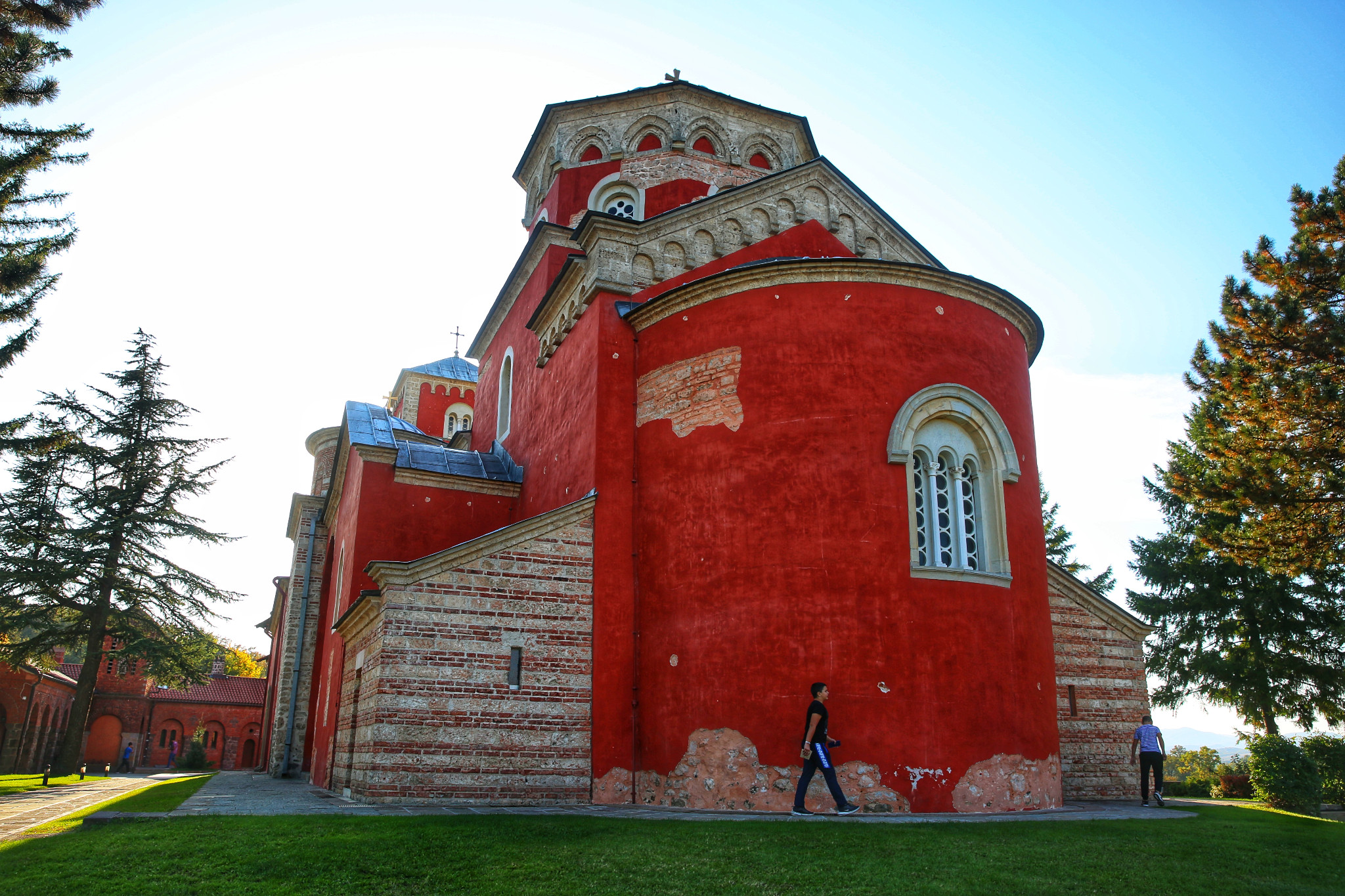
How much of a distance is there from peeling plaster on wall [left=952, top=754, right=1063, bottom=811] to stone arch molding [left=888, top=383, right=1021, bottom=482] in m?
3.55

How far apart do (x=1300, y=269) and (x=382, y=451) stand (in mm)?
15714

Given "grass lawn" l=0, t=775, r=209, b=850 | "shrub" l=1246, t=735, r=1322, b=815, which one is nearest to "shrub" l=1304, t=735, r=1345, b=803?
"shrub" l=1246, t=735, r=1322, b=815

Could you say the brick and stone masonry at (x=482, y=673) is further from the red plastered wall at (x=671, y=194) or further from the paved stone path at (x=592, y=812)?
the red plastered wall at (x=671, y=194)

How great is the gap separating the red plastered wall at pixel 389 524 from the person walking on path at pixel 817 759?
769 cm

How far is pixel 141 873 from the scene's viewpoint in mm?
5578

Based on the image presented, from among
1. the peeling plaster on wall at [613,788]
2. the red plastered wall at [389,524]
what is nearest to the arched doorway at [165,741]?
the red plastered wall at [389,524]

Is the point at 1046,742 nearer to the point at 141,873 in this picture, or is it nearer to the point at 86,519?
the point at 141,873

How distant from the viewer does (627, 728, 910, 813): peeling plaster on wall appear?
9.62m

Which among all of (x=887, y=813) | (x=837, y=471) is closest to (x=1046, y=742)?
(x=887, y=813)

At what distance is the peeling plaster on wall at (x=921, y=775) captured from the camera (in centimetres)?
968

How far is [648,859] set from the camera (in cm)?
629

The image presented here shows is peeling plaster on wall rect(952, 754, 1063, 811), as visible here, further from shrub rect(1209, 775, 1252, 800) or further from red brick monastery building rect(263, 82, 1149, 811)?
shrub rect(1209, 775, 1252, 800)

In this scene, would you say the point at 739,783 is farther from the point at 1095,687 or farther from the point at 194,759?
the point at 194,759

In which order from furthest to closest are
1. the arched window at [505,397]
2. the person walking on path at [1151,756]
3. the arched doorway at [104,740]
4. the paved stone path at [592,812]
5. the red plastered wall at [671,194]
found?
the arched doorway at [104,740]
the arched window at [505,397]
the red plastered wall at [671,194]
the person walking on path at [1151,756]
the paved stone path at [592,812]
